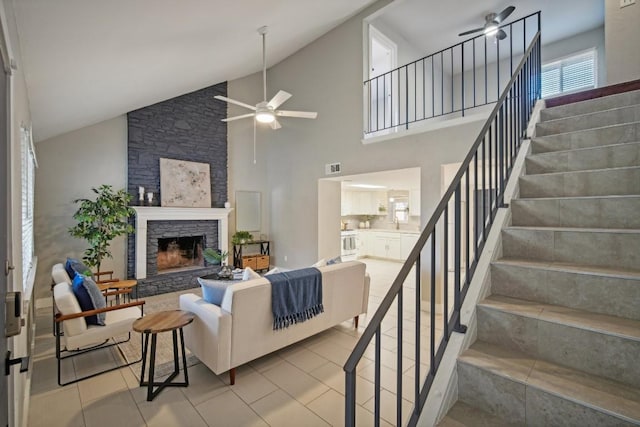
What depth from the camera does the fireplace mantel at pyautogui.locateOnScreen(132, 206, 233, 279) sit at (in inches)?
212

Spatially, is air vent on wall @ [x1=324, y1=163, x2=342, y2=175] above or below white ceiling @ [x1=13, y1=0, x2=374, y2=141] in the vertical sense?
below

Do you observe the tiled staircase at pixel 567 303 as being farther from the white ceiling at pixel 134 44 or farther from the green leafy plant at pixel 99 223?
the green leafy plant at pixel 99 223

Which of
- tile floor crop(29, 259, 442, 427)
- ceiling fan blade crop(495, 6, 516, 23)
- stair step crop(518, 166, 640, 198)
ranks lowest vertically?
tile floor crop(29, 259, 442, 427)

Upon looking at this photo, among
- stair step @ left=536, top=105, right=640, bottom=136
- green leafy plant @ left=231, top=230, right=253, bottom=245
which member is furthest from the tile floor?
green leafy plant @ left=231, top=230, right=253, bottom=245

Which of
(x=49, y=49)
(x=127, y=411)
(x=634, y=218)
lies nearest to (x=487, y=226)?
(x=634, y=218)

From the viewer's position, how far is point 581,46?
Result: 5.80 meters

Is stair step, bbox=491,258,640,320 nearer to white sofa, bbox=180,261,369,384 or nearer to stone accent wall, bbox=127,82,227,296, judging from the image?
white sofa, bbox=180,261,369,384

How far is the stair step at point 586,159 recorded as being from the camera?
203 centimetres

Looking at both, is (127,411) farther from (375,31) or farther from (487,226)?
(375,31)

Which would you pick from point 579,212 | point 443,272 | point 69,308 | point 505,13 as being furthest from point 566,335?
point 505,13

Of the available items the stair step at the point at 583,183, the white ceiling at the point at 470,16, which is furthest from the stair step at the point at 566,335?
the white ceiling at the point at 470,16

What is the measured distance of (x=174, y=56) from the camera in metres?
3.67

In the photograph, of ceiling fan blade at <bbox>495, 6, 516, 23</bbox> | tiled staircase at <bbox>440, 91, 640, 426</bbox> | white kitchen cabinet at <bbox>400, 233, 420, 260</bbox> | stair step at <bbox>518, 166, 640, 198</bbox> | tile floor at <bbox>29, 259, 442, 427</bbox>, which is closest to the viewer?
tiled staircase at <bbox>440, 91, 640, 426</bbox>

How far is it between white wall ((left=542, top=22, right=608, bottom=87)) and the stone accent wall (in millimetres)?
7076
